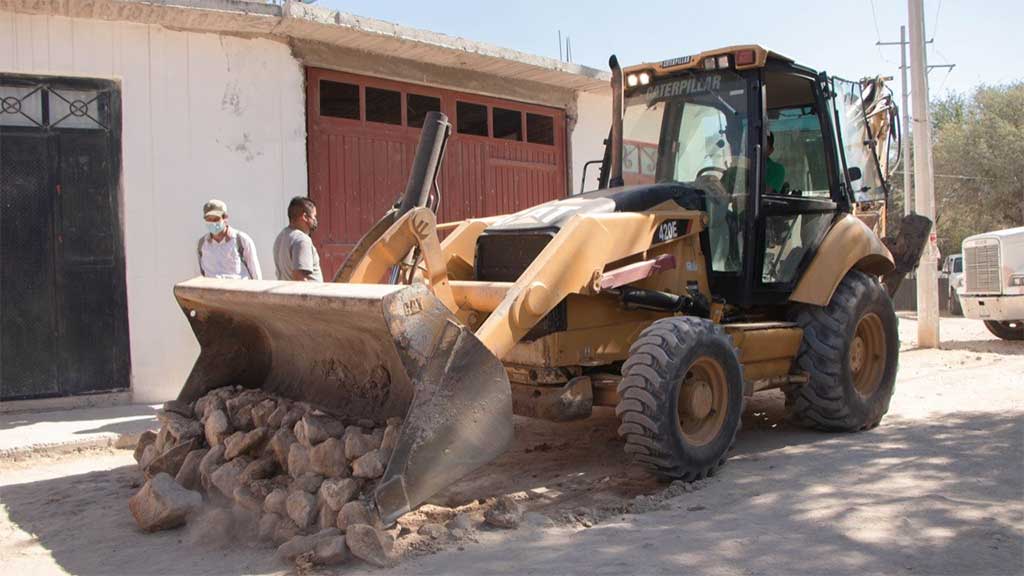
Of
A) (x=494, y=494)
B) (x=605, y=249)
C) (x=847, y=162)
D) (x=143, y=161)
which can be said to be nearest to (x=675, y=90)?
(x=847, y=162)

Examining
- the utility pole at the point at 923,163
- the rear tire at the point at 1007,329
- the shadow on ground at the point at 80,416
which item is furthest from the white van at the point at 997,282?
the shadow on ground at the point at 80,416

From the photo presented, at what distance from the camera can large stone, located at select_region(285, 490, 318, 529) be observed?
12.4 feet

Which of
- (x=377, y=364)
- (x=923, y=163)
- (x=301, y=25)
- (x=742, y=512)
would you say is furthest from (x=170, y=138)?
(x=923, y=163)

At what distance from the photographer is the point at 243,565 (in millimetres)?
3635

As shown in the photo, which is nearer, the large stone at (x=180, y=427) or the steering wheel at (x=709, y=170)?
the large stone at (x=180, y=427)

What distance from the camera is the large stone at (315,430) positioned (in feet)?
13.6

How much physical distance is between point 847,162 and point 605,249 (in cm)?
253

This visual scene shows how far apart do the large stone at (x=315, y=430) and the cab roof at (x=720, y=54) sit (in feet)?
11.3

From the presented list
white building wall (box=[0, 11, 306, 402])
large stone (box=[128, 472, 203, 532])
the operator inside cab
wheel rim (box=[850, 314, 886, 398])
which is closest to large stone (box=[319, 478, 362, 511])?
large stone (box=[128, 472, 203, 532])

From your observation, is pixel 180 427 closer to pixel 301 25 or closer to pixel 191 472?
pixel 191 472

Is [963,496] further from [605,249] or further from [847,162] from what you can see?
[847,162]

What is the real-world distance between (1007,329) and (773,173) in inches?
364

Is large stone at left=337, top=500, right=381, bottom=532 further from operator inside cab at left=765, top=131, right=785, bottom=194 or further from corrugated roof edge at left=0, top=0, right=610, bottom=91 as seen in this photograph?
corrugated roof edge at left=0, top=0, right=610, bottom=91

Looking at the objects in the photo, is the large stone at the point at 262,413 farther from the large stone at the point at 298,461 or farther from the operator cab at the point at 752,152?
the operator cab at the point at 752,152
